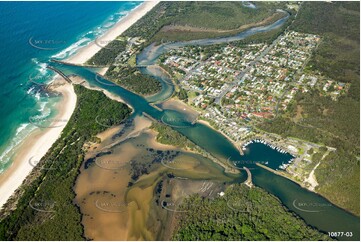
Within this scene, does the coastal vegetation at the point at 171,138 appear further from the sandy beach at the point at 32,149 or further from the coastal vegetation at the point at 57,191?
the sandy beach at the point at 32,149

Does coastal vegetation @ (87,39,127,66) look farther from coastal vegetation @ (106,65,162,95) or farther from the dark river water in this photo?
coastal vegetation @ (106,65,162,95)

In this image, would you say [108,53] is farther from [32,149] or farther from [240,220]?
[240,220]

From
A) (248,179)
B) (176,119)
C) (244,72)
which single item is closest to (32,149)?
(176,119)

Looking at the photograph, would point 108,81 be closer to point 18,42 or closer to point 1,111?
point 1,111

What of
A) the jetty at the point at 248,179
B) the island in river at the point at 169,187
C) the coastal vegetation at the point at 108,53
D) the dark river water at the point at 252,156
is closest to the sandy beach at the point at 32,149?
the island in river at the point at 169,187

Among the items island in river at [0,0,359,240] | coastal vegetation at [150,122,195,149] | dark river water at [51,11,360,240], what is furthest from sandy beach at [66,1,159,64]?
coastal vegetation at [150,122,195,149]

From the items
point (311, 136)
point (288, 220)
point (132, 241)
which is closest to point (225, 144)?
point (311, 136)
